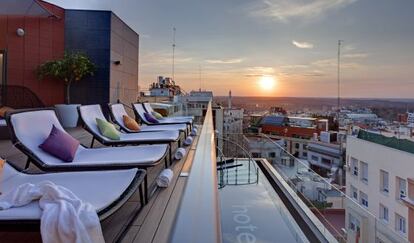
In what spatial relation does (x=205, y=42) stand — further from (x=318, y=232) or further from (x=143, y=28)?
(x=318, y=232)

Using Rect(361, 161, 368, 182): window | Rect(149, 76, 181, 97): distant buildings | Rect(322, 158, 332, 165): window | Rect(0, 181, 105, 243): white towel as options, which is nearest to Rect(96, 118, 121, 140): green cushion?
Rect(0, 181, 105, 243): white towel

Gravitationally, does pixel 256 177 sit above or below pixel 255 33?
below

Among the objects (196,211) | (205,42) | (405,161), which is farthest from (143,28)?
(196,211)

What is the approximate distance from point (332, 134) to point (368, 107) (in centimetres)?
236

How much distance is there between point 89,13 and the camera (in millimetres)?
8953

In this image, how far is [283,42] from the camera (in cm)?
1406

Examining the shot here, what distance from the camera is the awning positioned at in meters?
7.52

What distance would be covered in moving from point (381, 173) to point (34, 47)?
32.9ft

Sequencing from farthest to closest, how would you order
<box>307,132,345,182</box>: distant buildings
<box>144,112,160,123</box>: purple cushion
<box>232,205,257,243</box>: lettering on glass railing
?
<box>307,132,345,182</box>: distant buildings < <box>144,112,160,123</box>: purple cushion < <box>232,205,257,243</box>: lettering on glass railing

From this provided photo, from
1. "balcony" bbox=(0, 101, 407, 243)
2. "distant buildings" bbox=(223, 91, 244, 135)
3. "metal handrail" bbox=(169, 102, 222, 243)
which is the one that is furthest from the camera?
"distant buildings" bbox=(223, 91, 244, 135)

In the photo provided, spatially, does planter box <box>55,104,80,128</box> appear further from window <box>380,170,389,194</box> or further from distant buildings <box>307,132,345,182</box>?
window <box>380,170,389,194</box>

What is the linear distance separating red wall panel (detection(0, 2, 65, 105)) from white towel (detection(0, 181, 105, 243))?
7909 millimetres

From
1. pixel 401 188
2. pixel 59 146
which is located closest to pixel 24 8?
pixel 59 146

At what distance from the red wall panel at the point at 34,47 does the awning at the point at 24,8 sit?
139 millimetres
